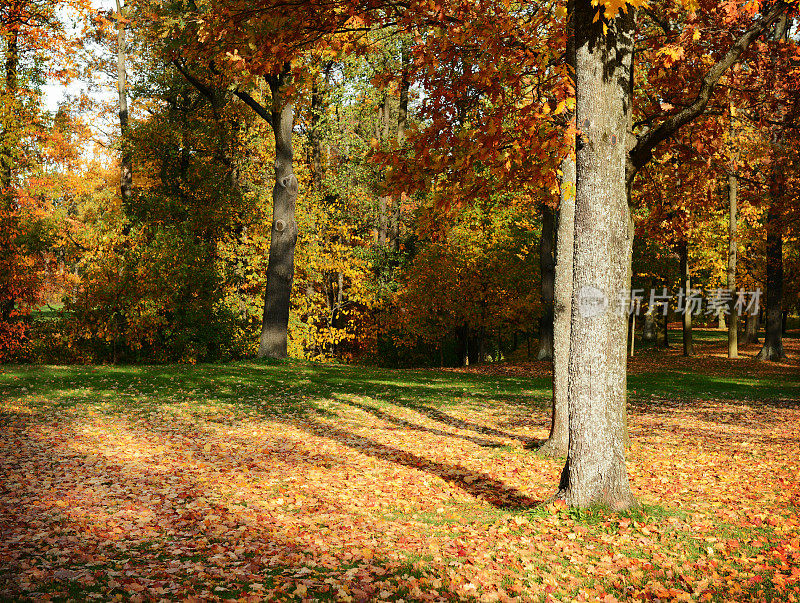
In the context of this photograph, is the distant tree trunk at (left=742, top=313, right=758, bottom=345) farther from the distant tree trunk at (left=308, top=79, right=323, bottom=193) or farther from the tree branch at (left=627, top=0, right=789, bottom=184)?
the tree branch at (left=627, top=0, right=789, bottom=184)

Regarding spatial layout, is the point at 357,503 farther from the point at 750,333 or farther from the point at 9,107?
the point at 750,333

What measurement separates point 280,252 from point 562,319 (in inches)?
480

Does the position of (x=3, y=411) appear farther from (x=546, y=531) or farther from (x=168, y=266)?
(x=168, y=266)

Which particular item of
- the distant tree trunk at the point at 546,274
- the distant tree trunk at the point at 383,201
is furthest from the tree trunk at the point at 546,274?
the distant tree trunk at the point at 383,201

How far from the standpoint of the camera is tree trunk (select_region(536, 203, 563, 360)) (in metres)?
22.3

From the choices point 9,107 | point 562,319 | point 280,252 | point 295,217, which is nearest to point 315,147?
point 295,217

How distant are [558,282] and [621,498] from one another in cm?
343

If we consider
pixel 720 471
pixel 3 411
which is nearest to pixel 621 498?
pixel 720 471

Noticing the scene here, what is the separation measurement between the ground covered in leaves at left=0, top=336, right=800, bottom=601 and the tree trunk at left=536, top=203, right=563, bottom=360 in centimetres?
1004

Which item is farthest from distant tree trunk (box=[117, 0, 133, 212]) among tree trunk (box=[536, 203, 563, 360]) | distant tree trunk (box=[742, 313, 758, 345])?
distant tree trunk (box=[742, 313, 758, 345])

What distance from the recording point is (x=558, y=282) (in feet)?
27.9

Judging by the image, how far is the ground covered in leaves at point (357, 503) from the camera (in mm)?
4500

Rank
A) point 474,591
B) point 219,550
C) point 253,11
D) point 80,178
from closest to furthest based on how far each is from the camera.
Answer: point 474,591
point 219,550
point 253,11
point 80,178

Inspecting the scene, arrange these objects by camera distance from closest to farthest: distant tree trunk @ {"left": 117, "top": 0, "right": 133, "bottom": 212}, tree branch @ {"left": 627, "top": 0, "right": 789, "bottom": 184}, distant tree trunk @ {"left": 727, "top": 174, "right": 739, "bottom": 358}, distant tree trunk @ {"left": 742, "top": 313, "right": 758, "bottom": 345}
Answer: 1. tree branch @ {"left": 627, "top": 0, "right": 789, "bottom": 184}
2. distant tree trunk @ {"left": 117, "top": 0, "right": 133, "bottom": 212}
3. distant tree trunk @ {"left": 727, "top": 174, "right": 739, "bottom": 358}
4. distant tree trunk @ {"left": 742, "top": 313, "right": 758, "bottom": 345}
